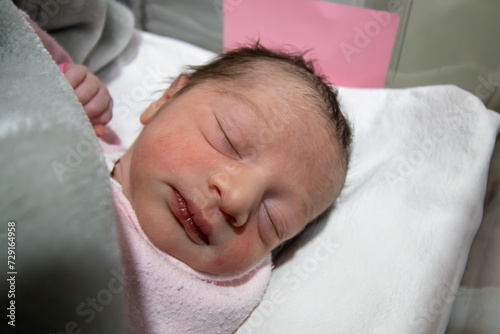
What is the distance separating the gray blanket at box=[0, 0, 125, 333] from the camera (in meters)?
0.40

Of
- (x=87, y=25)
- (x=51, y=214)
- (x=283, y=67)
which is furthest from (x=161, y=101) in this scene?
(x=51, y=214)

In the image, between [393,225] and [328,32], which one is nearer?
[393,225]

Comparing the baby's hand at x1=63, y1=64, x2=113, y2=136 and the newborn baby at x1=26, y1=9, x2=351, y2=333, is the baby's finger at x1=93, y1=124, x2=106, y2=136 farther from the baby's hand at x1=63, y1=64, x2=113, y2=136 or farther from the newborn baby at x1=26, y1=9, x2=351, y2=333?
the newborn baby at x1=26, y1=9, x2=351, y2=333

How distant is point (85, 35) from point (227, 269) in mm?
743

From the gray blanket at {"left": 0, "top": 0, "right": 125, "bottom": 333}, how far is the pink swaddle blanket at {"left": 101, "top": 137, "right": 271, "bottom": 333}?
189 millimetres

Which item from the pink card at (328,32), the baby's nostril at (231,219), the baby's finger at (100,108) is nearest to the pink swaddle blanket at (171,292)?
the baby's nostril at (231,219)

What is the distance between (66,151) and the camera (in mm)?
439

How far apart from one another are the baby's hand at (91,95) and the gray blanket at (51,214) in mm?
440

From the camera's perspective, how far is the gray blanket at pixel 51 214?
40 centimetres

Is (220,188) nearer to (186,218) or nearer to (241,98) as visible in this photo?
(186,218)

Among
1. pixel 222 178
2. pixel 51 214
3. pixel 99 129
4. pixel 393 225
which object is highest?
pixel 51 214

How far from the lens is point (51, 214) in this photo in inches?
16.5

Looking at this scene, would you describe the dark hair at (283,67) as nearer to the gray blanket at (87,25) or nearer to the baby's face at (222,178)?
the baby's face at (222,178)

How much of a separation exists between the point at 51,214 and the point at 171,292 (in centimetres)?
35
